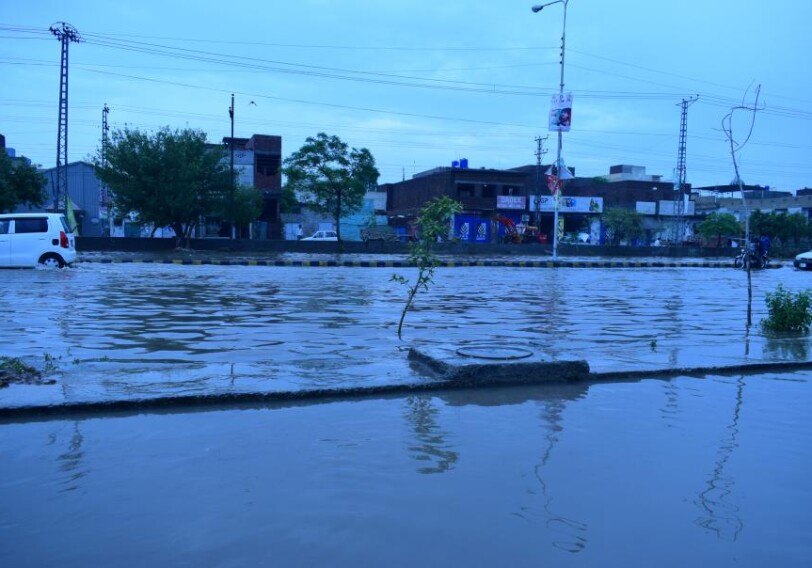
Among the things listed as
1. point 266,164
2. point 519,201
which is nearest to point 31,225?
point 266,164

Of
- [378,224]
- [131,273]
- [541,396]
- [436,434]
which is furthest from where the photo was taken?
[378,224]

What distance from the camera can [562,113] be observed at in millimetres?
34656

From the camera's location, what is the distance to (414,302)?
14.1 meters

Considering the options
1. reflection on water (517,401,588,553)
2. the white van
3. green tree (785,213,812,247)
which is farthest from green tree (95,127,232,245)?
green tree (785,213,812,247)

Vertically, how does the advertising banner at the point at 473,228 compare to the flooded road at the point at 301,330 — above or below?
above

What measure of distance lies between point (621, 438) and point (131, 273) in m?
19.2

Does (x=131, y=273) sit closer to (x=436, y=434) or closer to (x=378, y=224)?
(x=436, y=434)

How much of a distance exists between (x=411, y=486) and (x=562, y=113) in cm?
3340

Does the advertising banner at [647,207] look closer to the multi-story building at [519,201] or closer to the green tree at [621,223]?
the multi-story building at [519,201]

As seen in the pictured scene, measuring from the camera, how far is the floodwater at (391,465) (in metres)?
3.07

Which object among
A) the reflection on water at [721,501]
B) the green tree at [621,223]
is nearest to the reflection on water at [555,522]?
the reflection on water at [721,501]

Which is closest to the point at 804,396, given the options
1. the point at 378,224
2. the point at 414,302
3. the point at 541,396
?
the point at 541,396

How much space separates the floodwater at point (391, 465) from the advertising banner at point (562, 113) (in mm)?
27946

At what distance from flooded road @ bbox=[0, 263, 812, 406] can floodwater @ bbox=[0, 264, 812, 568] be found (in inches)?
3.0
